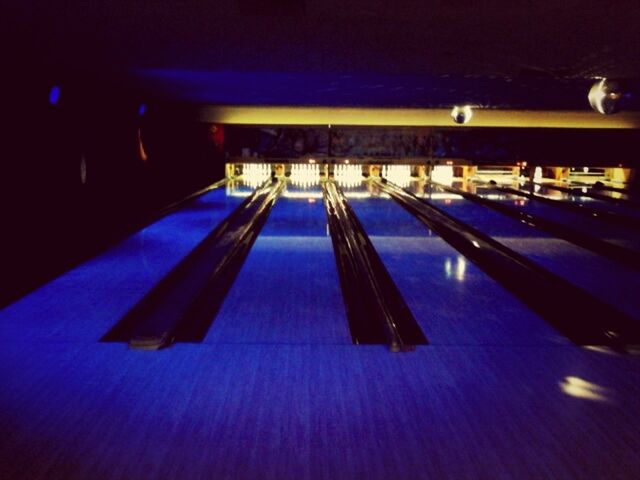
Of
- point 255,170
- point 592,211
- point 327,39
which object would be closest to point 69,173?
point 327,39

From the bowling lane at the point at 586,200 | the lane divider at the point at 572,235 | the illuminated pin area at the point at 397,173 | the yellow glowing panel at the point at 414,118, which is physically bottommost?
the lane divider at the point at 572,235

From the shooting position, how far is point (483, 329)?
9.64 feet

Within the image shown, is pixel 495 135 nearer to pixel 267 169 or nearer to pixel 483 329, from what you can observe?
pixel 267 169

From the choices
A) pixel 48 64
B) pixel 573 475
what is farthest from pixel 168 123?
pixel 573 475

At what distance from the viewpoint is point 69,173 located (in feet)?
14.6

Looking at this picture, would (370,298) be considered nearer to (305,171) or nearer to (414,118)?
(414,118)

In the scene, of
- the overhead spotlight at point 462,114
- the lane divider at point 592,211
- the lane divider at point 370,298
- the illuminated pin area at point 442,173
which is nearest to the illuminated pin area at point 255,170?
the illuminated pin area at point 442,173

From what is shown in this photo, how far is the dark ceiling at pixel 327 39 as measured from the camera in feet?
7.55

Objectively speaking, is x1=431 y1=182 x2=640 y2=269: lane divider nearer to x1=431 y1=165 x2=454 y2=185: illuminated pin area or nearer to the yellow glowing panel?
the yellow glowing panel

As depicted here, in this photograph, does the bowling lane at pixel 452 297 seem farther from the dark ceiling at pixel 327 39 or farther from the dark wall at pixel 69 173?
the dark wall at pixel 69 173

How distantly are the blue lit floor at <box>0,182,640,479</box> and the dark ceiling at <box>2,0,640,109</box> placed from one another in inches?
61.4

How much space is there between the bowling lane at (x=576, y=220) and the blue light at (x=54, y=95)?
205 inches

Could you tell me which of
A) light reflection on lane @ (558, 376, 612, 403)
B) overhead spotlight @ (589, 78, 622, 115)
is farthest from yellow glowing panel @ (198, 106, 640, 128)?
light reflection on lane @ (558, 376, 612, 403)

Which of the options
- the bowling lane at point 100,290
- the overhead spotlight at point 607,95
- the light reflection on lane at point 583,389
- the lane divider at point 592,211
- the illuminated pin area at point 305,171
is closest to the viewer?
the light reflection on lane at point 583,389
